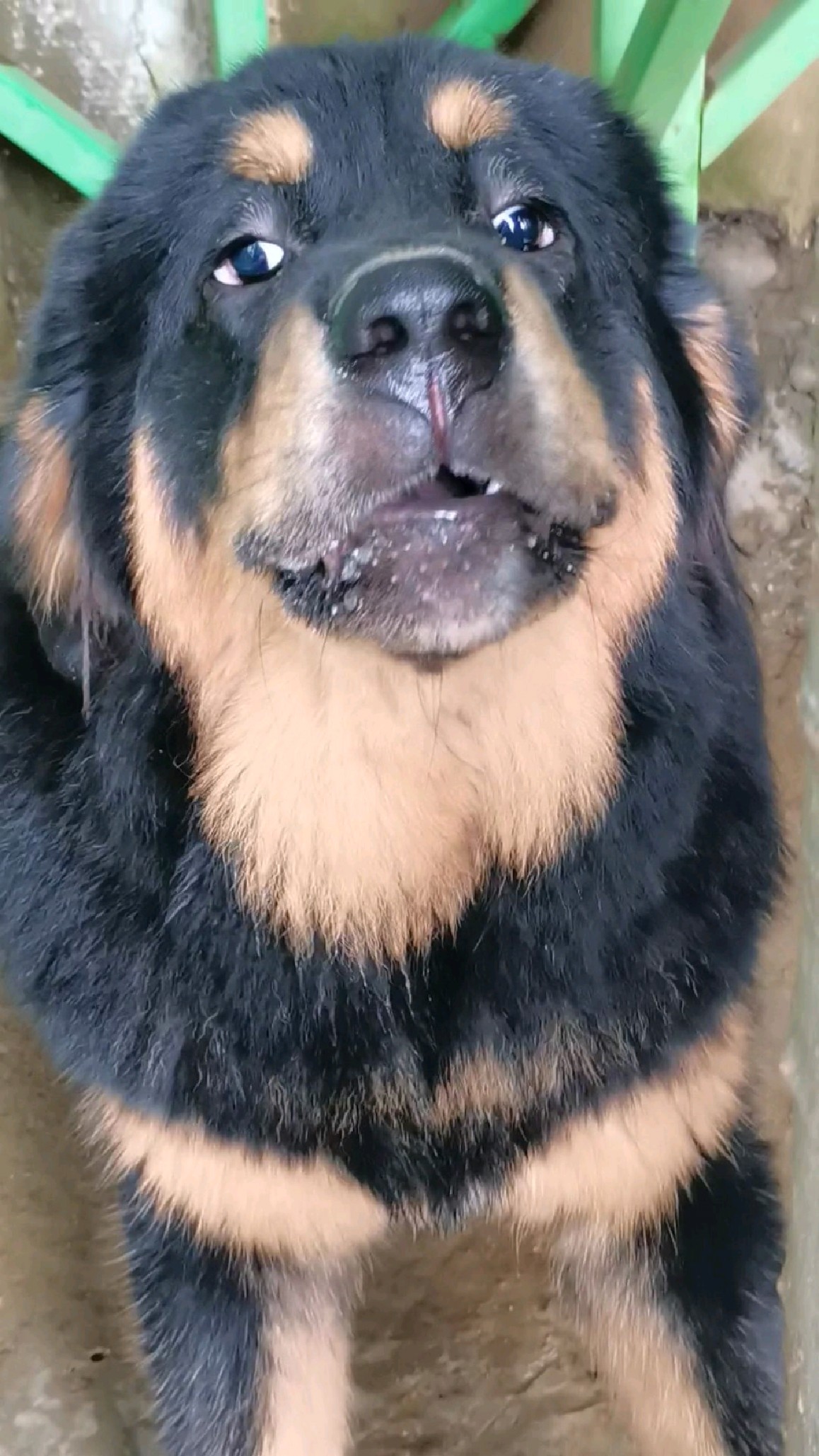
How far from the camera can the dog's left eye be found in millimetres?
876

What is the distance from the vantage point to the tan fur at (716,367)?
1003mm

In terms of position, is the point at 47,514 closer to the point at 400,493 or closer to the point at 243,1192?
the point at 400,493

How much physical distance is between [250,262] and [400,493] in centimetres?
26

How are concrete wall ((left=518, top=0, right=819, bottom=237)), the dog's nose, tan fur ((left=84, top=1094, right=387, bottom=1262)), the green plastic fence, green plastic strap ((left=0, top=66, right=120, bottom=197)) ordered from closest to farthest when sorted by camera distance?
the dog's nose → tan fur ((left=84, top=1094, right=387, bottom=1262)) → the green plastic fence → green plastic strap ((left=0, top=66, right=120, bottom=197)) → concrete wall ((left=518, top=0, right=819, bottom=237))

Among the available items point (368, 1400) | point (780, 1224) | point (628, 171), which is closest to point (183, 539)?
point (628, 171)

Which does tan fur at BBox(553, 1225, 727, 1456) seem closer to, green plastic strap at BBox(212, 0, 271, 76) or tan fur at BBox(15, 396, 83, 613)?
tan fur at BBox(15, 396, 83, 613)

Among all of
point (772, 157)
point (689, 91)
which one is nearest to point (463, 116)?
point (689, 91)

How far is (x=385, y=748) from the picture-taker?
0.91 metres

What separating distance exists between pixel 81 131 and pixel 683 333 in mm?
867

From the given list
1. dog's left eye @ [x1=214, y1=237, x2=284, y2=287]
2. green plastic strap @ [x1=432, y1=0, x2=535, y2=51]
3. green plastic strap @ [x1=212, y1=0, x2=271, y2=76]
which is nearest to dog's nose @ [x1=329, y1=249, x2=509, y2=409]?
dog's left eye @ [x1=214, y1=237, x2=284, y2=287]

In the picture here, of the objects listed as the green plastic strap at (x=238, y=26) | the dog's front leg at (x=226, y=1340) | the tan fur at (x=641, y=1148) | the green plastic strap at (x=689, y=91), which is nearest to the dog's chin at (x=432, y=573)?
the tan fur at (x=641, y=1148)

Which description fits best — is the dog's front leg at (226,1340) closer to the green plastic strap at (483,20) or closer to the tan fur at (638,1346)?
the tan fur at (638,1346)

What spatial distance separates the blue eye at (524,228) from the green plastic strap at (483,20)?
28.8 inches

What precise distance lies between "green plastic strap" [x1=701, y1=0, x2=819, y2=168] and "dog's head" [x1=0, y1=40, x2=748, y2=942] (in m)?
0.42
